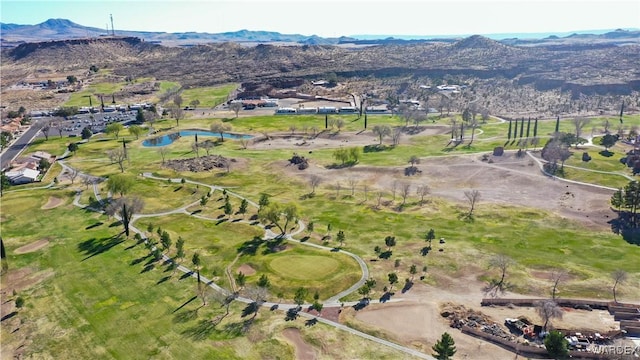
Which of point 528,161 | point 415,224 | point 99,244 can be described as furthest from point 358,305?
point 528,161

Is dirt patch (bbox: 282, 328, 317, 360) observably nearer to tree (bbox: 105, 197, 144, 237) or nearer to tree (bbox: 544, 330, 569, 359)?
tree (bbox: 544, 330, 569, 359)

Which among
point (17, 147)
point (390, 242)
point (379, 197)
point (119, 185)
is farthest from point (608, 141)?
point (17, 147)

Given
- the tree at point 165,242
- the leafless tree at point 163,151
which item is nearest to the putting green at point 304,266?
the tree at point 165,242

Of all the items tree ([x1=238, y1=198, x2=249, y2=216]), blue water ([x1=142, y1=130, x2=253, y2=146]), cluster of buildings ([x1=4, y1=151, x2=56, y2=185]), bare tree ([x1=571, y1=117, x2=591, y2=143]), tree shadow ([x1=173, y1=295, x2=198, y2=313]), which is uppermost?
bare tree ([x1=571, y1=117, x2=591, y2=143])

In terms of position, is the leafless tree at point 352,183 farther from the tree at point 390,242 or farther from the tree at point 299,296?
the tree at point 299,296

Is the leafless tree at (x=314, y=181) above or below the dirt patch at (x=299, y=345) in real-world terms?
above

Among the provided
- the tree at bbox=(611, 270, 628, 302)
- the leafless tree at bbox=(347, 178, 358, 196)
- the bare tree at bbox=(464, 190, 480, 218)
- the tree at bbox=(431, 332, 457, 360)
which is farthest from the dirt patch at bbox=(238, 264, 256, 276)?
the tree at bbox=(611, 270, 628, 302)
